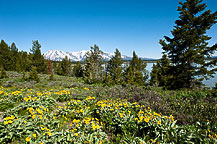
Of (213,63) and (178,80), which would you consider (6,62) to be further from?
(213,63)

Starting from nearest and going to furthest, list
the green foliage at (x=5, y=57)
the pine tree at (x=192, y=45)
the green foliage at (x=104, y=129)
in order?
the green foliage at (x=104, y=129) < the pine tree at (x=192, y=45) < the green foliage at (x=5, y=57)

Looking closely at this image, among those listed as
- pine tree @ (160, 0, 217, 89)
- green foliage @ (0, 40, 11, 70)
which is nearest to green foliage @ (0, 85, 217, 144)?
pine tree @ (160, 0, 217, 89)

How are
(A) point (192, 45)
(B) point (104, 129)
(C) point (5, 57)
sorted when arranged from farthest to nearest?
(C) point (5, 57) → (A) point (192, 45) → (B) point (104, 129)

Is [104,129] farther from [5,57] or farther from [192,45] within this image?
[5,57]

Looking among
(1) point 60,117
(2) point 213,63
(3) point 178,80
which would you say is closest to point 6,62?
(1) point 60,117

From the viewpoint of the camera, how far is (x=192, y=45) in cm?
1176

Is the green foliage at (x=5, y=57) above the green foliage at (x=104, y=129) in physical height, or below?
above

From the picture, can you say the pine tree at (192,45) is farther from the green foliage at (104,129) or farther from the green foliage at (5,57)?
the green foliage at (5,57)

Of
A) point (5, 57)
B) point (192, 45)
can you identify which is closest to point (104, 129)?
point (192, 45)

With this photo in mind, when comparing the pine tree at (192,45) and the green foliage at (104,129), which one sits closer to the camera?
the green foliage at (104,129)

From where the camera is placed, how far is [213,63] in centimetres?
1141

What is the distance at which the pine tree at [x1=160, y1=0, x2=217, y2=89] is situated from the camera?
1174 cm

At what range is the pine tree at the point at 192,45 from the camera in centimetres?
1174

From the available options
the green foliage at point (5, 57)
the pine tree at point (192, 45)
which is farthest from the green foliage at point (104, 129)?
the green foliage at point (5, 57)
